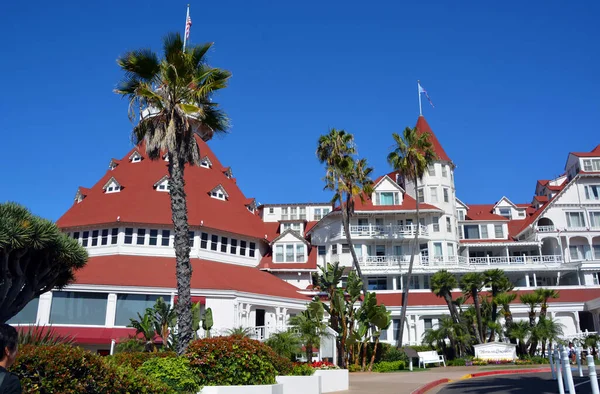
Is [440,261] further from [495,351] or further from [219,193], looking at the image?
[219,193]

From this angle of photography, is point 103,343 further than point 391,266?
No

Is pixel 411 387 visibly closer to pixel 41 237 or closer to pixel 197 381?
pixel 197 381

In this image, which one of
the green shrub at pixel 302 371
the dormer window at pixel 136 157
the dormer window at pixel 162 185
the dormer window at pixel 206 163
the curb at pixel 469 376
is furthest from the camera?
the dormer window at pixel 206 163

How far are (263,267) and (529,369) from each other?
23773 millimetres

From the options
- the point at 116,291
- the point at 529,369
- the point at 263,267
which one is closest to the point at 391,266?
the point at 263,267

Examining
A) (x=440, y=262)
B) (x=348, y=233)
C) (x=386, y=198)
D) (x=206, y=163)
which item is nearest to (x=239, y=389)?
(x=348, y=233)

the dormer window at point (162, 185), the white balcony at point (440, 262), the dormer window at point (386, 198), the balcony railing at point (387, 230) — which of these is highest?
the dormer window at point (386, 198)

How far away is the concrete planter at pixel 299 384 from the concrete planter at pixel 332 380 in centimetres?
137

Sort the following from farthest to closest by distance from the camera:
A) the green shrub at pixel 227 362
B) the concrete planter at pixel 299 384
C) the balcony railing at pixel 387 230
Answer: the balcony railing at pixel 387 230
the concrete planter at pixel 299 384
the green shrub at pixel 227 362

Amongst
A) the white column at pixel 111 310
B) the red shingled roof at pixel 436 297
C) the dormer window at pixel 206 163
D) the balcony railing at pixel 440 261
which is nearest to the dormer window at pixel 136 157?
the dormer window at pixel 206 163

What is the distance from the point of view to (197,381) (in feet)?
40.9

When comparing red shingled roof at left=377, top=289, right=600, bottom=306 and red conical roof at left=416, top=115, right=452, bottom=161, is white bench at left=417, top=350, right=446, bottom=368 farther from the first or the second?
red conical roof at left=416, top=115, right=452, bottom=161

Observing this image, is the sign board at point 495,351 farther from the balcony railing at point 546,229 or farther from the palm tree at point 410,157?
the balcony railing at point 546,229

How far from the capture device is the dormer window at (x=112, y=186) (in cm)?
4216
